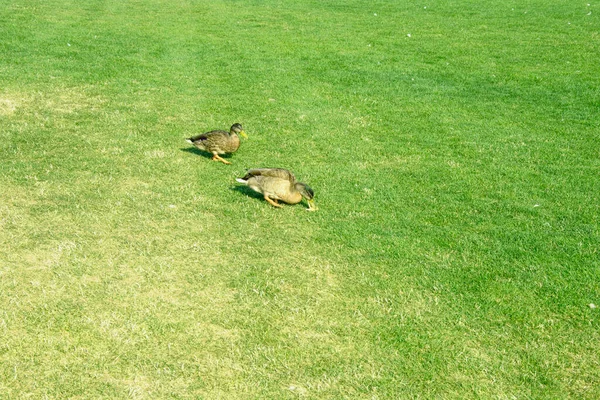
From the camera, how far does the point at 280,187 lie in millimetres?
8008

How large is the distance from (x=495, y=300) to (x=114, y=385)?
3821mm

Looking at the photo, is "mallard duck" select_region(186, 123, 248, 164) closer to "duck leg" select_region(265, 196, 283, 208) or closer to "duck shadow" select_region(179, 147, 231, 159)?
"duck shadow" select_region(179, 147, 231, 159)

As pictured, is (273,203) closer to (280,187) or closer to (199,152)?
(280,187)

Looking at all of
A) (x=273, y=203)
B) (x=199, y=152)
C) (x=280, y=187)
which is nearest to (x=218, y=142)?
(x=199, y=152)

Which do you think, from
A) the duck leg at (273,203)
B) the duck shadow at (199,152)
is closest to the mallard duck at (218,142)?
the duck shadow at (199,152)

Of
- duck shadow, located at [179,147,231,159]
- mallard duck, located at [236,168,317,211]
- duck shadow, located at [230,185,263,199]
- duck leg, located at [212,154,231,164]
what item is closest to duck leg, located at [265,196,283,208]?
mallard duck, located at [236,168,317,211]

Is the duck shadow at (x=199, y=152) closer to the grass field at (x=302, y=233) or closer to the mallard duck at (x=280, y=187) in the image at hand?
the grass field at (x=302, y=233)

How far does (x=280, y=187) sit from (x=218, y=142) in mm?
1997

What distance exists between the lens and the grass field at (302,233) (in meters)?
5.38

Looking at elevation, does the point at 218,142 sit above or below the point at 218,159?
above

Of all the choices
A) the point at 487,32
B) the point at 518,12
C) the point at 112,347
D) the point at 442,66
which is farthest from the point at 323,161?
the point at 518,12

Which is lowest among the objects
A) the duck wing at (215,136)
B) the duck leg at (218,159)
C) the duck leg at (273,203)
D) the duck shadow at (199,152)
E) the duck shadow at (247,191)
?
the duck shadow at (199,152)

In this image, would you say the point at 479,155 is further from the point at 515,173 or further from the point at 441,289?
the point at 441,289

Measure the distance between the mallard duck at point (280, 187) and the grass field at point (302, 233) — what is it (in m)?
0.19
